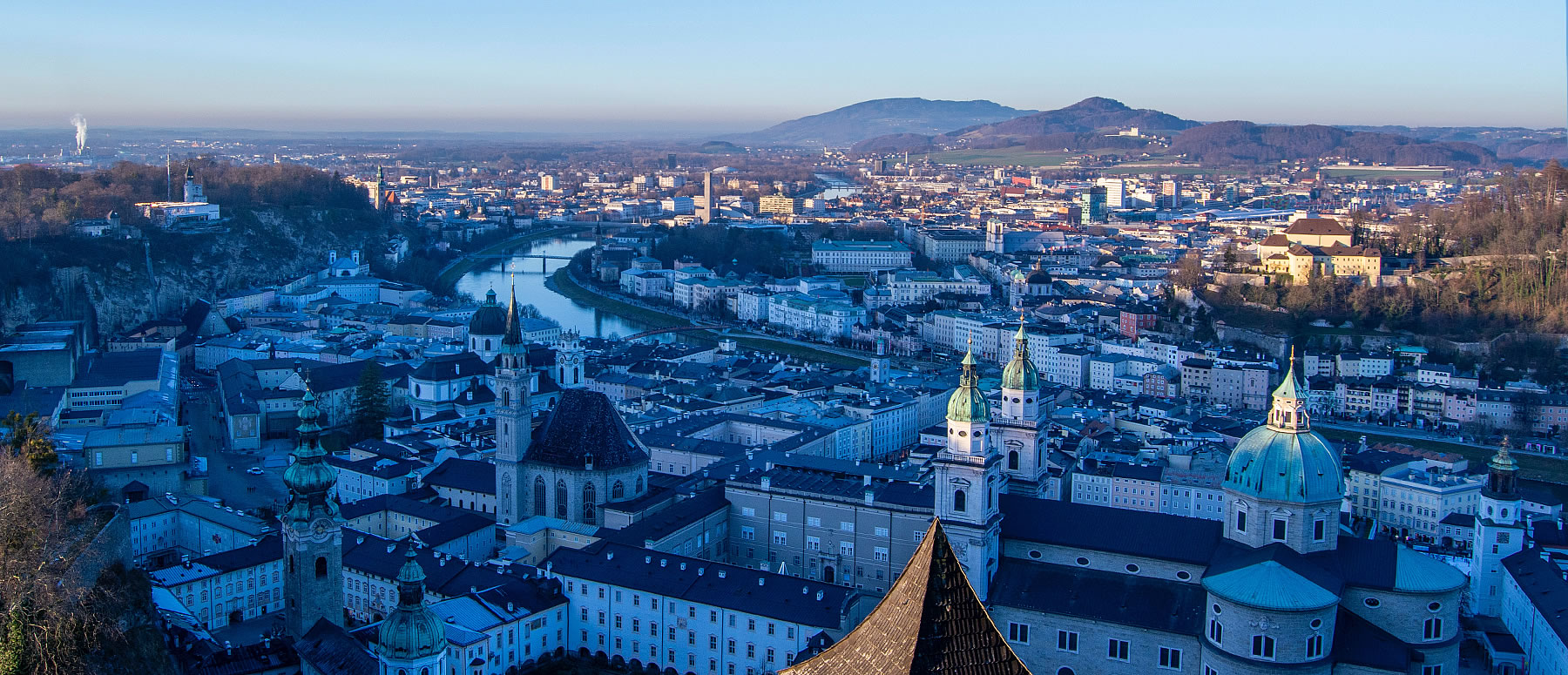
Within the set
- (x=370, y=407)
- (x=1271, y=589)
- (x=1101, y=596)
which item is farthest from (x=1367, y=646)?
(x=370, y=407)

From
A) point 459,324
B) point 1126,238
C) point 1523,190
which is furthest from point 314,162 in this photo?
point 1523,190

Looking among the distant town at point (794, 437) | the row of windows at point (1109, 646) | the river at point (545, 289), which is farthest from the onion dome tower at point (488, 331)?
the row of windows at point (1109, 646)

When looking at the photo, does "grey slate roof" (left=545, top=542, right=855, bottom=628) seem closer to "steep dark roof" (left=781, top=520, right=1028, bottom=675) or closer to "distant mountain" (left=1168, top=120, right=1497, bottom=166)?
"steep dark roof" (left=781, top=520, right=1028, bottom=675)

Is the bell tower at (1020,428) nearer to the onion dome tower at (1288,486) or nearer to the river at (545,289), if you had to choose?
the onion dome tower at (1288,486)

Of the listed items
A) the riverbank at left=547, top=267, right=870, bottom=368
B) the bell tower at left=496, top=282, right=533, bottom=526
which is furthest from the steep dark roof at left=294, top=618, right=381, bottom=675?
the riverbank at left=547, top=267, right=870, bottom=368

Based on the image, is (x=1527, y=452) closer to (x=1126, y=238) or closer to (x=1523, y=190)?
(x=1523, y=190)
